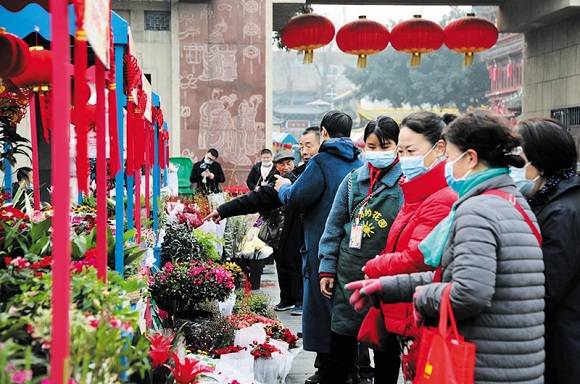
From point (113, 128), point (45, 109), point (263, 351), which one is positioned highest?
point (45, 109)

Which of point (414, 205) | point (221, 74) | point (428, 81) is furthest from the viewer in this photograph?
point (428, 81)

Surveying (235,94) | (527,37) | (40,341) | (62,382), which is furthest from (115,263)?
(527,37)

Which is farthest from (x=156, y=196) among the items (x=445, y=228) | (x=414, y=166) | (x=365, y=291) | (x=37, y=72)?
(x=445, y=228)

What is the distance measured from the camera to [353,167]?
616cm

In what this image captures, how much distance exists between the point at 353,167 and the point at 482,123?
8.36 feet

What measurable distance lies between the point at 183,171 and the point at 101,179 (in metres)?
14.1

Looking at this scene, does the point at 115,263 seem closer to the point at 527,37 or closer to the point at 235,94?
the point at 235,94

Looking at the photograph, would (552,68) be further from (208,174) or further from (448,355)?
(448,355)

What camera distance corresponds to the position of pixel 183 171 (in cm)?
1825

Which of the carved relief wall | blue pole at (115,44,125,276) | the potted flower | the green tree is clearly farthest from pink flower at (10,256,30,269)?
the green tree

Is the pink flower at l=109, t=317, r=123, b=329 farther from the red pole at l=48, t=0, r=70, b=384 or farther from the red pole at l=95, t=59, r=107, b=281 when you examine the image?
the red pole at l=95, t=59, r=107, b=281

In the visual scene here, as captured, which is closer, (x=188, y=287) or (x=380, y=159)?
(x=380, y=159)

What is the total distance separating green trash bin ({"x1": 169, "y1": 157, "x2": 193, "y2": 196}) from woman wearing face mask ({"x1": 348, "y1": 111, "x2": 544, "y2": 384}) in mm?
14241

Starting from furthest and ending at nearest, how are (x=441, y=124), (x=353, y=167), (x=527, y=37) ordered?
1. (x=527, y=37)
2. (x=353, y=167)
3. (x=441, y=124)
